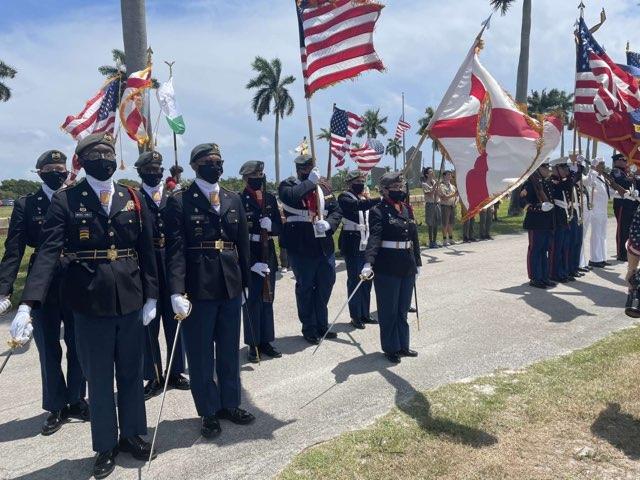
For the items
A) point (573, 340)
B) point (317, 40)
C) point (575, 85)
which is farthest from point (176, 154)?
point (573, 340)

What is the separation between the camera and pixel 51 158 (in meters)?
4.29

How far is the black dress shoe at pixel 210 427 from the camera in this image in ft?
12.7

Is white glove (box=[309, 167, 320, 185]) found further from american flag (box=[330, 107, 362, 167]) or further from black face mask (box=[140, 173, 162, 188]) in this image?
american flag (box=[330, 107, 362, 167])

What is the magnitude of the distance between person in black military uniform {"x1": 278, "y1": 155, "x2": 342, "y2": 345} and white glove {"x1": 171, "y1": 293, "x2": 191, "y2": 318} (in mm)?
2283

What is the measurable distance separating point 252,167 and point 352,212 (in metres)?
1.86

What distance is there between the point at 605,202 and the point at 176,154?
9.12m

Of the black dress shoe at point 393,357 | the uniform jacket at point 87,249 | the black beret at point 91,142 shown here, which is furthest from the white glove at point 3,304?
the black dress shoe at point 393,357

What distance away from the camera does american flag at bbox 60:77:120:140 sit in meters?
8.48

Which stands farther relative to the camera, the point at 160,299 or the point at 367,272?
the point at 367,272

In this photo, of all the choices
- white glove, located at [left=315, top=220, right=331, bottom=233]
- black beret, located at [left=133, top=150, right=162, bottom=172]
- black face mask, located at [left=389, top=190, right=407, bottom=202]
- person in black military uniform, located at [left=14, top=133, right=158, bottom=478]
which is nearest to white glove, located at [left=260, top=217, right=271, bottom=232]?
white glove, located at [left=315, top=220, right=331, bottom=233]

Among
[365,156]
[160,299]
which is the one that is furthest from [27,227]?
[365,156]

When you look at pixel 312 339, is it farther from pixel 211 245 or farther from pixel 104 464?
pixel 104 464

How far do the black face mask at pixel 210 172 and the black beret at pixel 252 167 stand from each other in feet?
4.49

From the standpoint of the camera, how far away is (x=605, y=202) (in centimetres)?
1076
